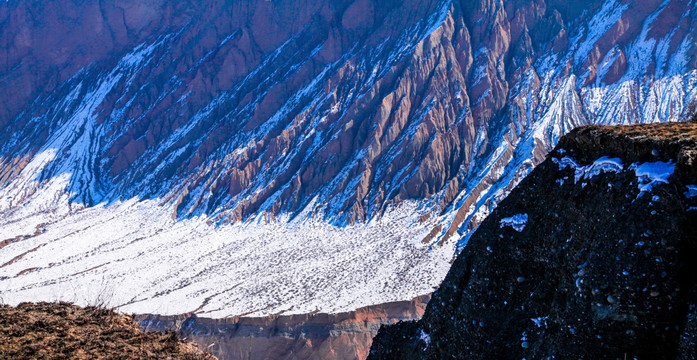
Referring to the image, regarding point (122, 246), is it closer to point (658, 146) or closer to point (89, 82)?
point (89, 82)

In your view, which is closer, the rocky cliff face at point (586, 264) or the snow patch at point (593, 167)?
the rocky cliff face at point (586, 264)

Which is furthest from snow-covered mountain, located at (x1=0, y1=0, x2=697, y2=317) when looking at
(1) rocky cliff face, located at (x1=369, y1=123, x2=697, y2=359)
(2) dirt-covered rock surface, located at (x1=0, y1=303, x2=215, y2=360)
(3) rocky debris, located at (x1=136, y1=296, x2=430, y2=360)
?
(1) rocky cliff face, located at (x1=369, y1=123, x2=697, y2=359)

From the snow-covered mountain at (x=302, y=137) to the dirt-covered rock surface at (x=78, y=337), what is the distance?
1144 inches

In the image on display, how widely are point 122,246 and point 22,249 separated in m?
10.6

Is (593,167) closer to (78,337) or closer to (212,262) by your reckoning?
(78,337)

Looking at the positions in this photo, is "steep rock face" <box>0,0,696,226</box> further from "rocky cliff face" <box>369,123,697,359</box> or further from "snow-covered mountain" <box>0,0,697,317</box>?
"rocky cliff face" <box>369,123,697,359</box>

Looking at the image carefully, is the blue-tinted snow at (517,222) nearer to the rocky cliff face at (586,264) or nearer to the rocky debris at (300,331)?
the rocky cliff face at (586,264)

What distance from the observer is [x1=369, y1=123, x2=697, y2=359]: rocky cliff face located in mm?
5332

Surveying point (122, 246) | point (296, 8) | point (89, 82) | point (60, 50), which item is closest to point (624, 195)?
point (122, 246)

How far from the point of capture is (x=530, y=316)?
7.08 metres

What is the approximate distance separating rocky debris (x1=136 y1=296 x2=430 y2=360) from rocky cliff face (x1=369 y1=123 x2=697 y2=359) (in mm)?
23783

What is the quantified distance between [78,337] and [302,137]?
2310 inches

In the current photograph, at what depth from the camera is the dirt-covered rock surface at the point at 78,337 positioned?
694 centimetres

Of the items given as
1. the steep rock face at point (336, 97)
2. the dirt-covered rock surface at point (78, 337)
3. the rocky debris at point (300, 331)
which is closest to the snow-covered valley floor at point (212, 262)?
the rocky debris at point (300, 331)
